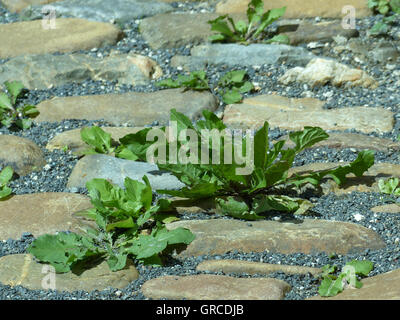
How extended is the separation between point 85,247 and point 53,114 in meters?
1.50

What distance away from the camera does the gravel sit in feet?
9.53

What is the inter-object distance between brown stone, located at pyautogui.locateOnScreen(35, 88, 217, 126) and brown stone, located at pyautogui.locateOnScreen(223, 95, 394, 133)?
0.63ft

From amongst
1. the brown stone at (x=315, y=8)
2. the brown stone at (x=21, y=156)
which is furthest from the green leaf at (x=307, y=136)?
the brown stone at (x=315, y=8)

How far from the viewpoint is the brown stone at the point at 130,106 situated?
4293mm

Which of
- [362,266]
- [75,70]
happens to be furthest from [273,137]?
[75,70]

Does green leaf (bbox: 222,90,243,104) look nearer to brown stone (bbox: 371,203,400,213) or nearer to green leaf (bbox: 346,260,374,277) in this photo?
brown stone (bbox: 371,203,400,213)

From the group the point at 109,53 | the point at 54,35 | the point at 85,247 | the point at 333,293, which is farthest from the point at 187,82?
the point at 333,293

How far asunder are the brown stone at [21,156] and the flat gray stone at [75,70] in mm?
773

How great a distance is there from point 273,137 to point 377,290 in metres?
1.51

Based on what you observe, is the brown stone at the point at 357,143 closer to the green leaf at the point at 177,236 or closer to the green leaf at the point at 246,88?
the green leaf at the point at 246,88

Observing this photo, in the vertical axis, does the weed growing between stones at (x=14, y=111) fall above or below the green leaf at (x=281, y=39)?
→ below

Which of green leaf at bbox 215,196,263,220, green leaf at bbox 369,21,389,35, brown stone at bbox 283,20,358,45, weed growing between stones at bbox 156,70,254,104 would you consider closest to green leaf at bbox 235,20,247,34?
brown stone at bbox 283,20,358,45

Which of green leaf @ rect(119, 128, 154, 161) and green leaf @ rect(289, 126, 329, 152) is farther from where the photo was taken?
green leaf @ rect(119, 128, 154, 161)

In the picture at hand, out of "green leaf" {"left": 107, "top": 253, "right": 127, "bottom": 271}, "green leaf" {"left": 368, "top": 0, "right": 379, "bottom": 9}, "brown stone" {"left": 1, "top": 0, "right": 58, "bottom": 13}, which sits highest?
"brown stone" {"left": 1, "top": 0, "right": 58, "bottom": 13}
